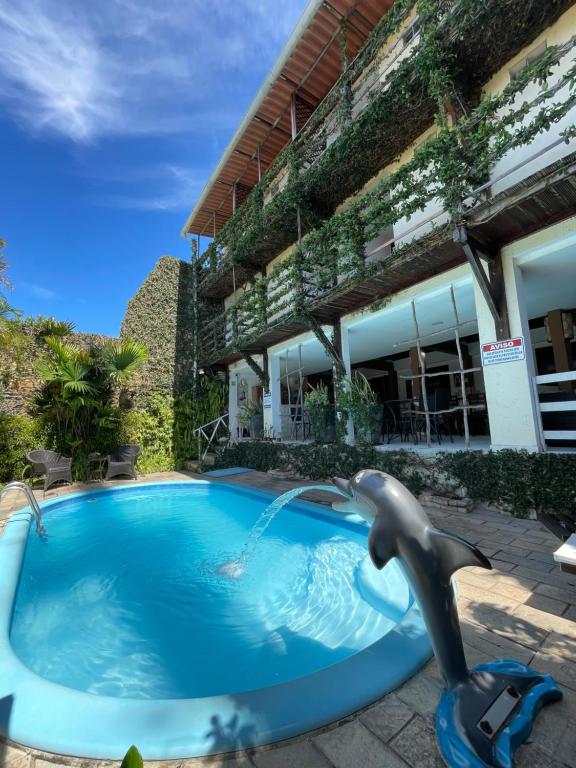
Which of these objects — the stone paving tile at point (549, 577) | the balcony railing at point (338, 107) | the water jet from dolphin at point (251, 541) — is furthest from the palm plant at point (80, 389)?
the stone paving tile at point (549, 577)

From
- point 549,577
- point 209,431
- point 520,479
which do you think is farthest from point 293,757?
point 209,431

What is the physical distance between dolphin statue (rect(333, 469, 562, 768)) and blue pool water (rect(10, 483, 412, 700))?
82cm

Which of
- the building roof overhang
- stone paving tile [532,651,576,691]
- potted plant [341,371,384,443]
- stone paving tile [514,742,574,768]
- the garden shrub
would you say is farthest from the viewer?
the garden shrub

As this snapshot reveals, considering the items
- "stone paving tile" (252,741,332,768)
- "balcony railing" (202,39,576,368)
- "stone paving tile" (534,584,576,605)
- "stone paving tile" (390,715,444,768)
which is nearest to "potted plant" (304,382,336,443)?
"balcony railing" (202,39,576,368)

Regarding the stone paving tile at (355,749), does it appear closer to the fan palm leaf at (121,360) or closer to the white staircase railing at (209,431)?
the fan palm leaf at (121,360)

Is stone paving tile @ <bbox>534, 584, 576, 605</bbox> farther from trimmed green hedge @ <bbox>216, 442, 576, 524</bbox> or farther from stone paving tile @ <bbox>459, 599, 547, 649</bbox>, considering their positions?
trimmed green hedge @ <bbox>216, 442, 576, 524</bbox>

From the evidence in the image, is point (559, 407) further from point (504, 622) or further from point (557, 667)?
point (557, 667)

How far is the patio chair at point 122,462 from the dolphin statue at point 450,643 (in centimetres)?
844

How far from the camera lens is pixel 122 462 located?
8352mm

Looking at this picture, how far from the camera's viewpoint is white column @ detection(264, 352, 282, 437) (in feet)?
31.6

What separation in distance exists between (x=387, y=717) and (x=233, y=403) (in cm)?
1124

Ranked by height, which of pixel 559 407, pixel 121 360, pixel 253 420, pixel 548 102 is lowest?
pixel 559 407

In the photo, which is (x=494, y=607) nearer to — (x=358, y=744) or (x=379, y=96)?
(x=358, y=744)

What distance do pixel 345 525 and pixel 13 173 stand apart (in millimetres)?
14435
